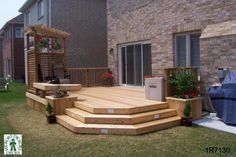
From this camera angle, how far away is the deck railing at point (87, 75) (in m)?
14.4

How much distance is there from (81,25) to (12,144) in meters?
12.2

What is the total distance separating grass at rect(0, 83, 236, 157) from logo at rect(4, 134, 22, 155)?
11cm

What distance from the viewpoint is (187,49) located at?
33.1 ft

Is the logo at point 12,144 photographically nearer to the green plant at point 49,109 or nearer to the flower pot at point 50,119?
the flower pot at point 50,119

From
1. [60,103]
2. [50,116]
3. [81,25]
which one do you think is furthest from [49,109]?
[81,25]

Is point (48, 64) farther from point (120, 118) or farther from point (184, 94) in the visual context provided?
point (184, 94)

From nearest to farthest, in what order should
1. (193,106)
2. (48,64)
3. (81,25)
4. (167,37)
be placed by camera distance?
(193,106)
(167,37)
(48,64)
(81,25)

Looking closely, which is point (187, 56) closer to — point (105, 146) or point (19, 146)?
point (105, 146)

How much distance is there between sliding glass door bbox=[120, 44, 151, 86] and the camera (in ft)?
40.5

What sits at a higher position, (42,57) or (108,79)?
(42,57)

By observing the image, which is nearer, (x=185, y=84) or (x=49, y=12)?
(x=185, y=84)

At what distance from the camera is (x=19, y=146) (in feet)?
19.8

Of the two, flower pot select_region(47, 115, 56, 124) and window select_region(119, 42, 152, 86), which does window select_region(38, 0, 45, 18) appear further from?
flower pot select_region(47, 115, 56, 124)

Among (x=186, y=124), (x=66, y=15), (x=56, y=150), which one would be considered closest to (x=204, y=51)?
(x=186, y=124)
